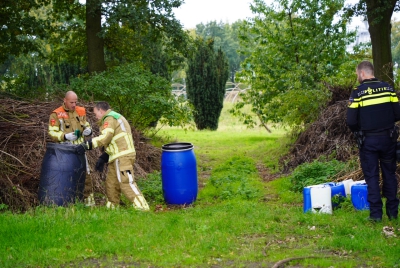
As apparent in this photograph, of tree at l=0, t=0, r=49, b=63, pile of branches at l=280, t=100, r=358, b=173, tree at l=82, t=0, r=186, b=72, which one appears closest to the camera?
pile of branches at l=280, t=100, r=358, b=173

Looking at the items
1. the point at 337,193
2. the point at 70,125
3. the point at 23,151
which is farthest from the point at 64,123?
the point at 337,193

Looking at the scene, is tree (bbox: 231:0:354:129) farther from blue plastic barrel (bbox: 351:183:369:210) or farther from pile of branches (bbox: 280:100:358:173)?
blue plastic barrel (bbox: 351:183:369:210)

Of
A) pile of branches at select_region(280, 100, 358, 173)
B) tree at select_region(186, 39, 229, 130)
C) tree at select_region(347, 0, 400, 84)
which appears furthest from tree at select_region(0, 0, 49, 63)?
tree at select_region(186, 39, 229, 130)

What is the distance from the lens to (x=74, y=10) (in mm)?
17797

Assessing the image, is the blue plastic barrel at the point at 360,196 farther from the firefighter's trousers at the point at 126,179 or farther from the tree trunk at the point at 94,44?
the tree trunk at the point at 94,44

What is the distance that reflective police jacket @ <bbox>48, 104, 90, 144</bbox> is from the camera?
831cm

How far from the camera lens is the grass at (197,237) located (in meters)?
5.48

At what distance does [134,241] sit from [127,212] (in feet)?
4.91

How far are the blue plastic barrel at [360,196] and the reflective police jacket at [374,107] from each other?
3.41 ft

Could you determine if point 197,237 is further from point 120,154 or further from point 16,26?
point 16,26

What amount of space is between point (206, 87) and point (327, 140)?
1921cm

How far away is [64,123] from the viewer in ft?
27.8

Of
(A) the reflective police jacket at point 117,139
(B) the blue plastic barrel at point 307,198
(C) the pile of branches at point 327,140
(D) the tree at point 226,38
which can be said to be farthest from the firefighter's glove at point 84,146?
(D) the tree at point 226,38

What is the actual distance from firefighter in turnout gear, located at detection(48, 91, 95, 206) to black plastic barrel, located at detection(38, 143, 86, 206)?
42cm
